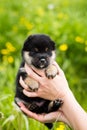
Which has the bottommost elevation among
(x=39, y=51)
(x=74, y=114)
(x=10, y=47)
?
(x=10, y=47)

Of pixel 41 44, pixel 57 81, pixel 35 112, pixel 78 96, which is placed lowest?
pixel 78 96

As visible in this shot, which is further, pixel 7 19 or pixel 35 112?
pixel 7 19

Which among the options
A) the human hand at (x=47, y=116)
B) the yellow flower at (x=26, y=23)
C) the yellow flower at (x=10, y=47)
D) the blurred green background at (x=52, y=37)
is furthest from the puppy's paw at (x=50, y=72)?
the yellow flower at (x=26, y=23)

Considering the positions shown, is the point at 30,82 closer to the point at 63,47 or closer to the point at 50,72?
the point at 50,72

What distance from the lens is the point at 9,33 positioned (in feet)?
24.1

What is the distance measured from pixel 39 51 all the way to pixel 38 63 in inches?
4.0

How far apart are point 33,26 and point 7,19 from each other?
1.55ft

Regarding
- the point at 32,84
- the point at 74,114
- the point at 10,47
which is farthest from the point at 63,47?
the point at 74,114

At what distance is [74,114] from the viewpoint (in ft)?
13.2

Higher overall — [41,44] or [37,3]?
[41,44]

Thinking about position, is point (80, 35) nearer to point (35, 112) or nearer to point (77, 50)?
point (77, 50)

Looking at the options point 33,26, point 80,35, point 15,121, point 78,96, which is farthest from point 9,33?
point 15,121

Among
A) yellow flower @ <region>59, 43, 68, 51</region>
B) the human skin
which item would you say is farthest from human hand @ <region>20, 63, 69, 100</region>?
yellow flower @ <region>59, 43, 68, 51</region>

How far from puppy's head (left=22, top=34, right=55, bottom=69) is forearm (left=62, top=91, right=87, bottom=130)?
32 centimetres
